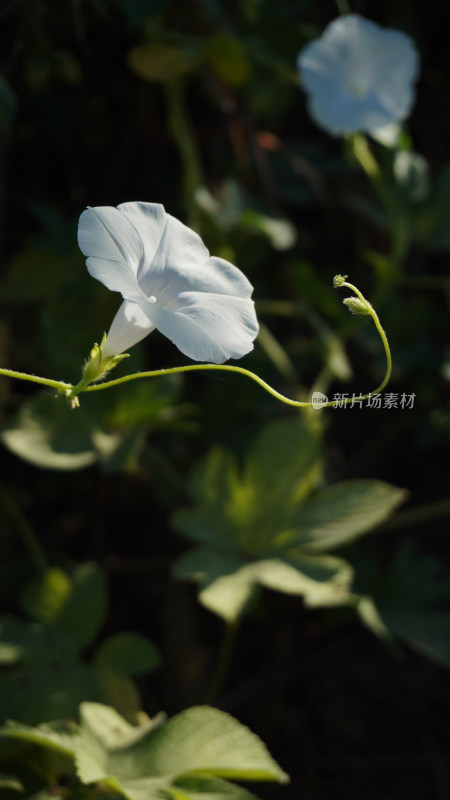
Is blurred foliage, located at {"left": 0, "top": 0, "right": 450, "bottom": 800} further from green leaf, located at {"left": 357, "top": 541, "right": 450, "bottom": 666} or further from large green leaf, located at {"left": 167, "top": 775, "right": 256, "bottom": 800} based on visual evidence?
large green leaf, located at {"left": 167, "top": 775, "right": 256, "bottom": 800}

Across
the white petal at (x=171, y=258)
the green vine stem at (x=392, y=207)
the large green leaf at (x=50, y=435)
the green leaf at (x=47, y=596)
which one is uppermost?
the white petal at (x=171, y=258)

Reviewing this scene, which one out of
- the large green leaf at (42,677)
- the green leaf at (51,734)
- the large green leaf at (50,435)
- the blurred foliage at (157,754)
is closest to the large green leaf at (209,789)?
the blurred foliage at (157,754)

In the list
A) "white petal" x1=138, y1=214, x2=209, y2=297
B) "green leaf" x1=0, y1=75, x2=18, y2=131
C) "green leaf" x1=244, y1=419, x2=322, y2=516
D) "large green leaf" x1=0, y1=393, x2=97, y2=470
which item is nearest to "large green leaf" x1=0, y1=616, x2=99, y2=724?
"large green leaf" x1=0, y1=393, x2=97, y2=470

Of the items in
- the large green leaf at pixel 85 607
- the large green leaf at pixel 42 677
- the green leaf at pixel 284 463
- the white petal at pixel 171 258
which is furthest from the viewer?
the green leaf at pixel 284 463

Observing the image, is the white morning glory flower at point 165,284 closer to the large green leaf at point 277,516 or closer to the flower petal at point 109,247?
the flower petal at point 109,247

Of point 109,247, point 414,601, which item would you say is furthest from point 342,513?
point 109,247

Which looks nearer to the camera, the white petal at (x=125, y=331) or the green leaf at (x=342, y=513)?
the white petal at (x=125, y=331)
